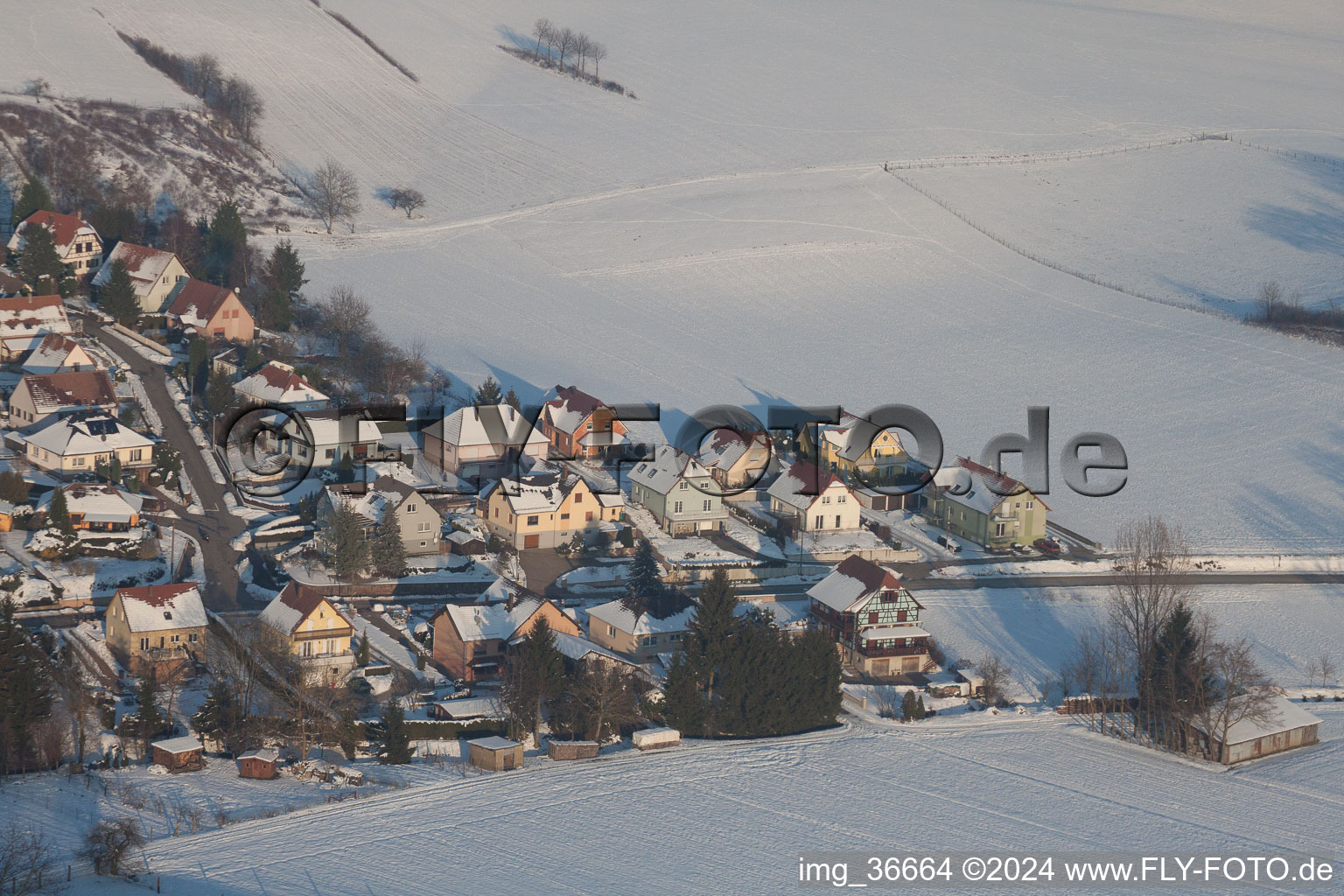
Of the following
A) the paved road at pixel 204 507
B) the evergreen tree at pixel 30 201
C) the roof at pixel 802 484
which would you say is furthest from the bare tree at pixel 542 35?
the roof at pixel 802 484

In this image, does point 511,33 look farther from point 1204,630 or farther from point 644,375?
point 1204,630

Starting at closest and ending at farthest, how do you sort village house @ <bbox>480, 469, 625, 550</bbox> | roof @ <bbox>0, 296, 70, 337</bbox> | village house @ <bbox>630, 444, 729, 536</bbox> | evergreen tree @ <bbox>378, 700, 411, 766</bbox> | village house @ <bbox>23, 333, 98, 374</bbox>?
evergreen tree @ <bbox>378, 700, 411, 766</bbox>, village house @ <bbox>480, 469, 625, 550</bbox>, village house @ <bbox>630, 444, 729, 536</bbox>, village house @ <bbox>23, 333, 98, 374</bbox>, roof @ <bbox>0, 296, 70, 337</bbox>

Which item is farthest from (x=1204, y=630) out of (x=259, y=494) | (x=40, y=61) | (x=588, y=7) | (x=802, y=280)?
(x=588, y=7)

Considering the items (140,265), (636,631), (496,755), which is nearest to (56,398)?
(140,265)

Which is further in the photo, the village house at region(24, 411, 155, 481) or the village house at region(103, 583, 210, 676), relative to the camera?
the village house at region(24, 411, 155, 481)

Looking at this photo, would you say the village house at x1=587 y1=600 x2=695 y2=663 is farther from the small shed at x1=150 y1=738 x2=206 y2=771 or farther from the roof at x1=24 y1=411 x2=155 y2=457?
the roof at x1=24 y1=411 x2=155 y2=457

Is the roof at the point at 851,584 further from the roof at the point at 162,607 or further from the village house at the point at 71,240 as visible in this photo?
the village house at the point at 71,240

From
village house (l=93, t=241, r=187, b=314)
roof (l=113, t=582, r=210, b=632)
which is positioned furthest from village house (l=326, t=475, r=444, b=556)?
village house (l=93, t=241, r=187, b=314)
